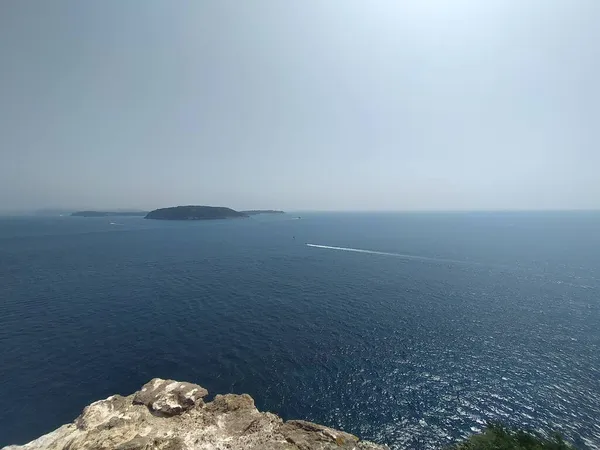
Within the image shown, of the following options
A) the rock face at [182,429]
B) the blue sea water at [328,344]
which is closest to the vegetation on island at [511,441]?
the blue sea water at [328,344]

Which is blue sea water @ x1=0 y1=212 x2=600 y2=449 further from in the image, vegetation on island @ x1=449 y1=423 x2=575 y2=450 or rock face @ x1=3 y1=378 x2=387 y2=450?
rock face @ x1=3 y1=378 x2=387 y2=450

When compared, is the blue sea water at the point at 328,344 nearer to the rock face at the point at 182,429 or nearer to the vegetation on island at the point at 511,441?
the vegetation on island at the point at 511,441

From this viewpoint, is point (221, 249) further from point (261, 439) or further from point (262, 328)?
point (261, 439)

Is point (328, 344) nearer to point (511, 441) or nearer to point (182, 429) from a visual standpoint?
point (511, 441)

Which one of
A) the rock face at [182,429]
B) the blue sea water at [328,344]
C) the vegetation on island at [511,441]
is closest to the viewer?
the rock face at [182,429]

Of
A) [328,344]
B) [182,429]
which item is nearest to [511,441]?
[328,344]

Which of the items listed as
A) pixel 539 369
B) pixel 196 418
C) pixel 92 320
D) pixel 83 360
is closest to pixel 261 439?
pixel 196 418
